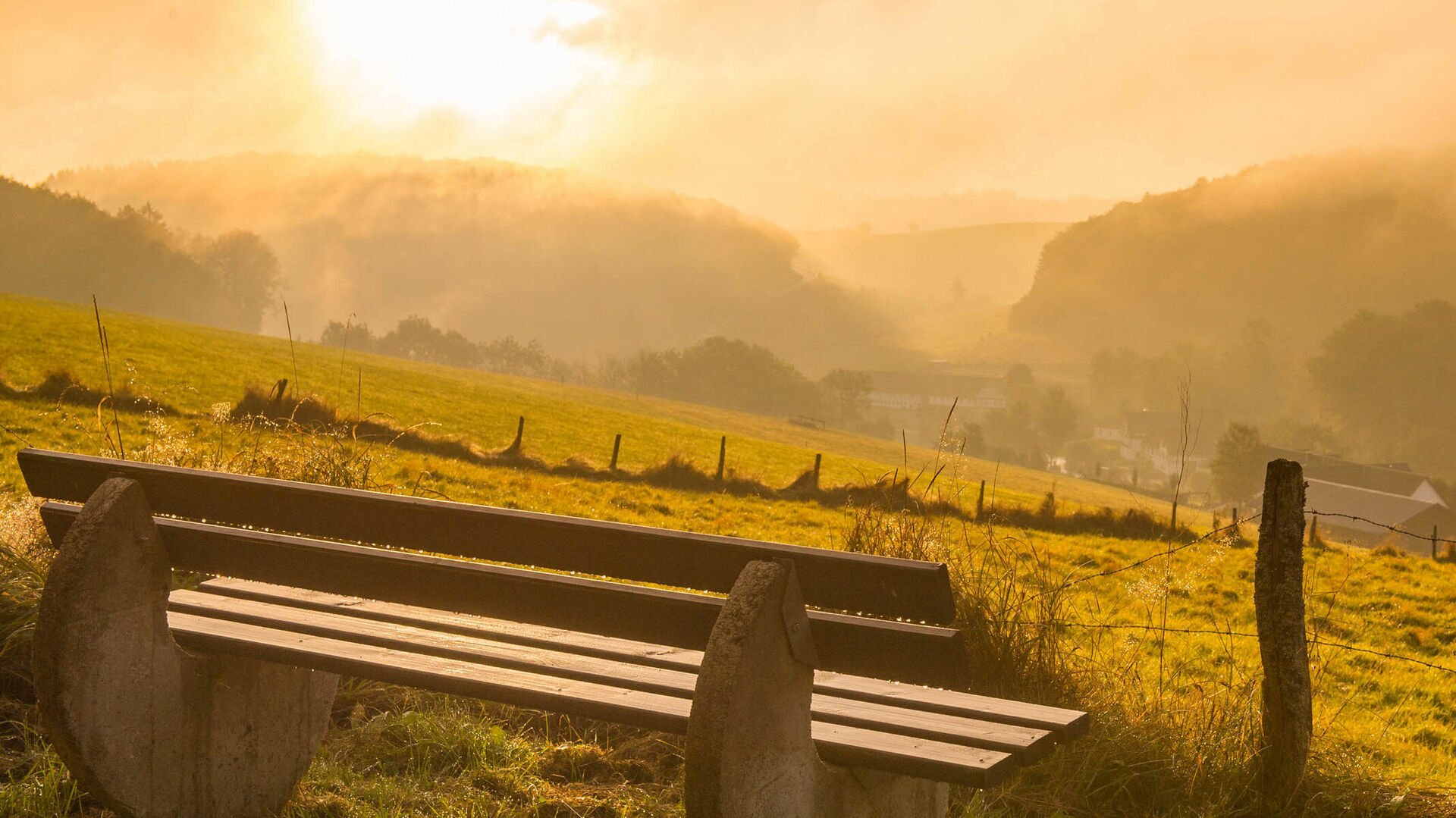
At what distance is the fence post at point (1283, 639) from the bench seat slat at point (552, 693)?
2238 mm

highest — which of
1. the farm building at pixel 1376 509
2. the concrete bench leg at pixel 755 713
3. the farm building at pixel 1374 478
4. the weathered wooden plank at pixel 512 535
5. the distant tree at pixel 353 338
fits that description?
the distant tree at pixel 353 338

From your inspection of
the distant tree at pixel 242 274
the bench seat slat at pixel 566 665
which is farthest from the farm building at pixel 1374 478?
the distant tree at pixel 242 274

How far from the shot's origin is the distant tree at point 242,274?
4631 inches

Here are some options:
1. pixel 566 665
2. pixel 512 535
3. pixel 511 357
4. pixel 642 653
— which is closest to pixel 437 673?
pixel 566 665

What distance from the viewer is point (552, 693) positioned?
2.69 metres

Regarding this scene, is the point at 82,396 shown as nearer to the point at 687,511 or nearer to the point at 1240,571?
the point at 687,511

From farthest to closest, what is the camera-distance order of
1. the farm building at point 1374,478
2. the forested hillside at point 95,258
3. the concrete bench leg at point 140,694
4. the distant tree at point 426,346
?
the distant tree at point 426,346 → the forested hillside at point 95,258 → the farm building at point 1374,478 → the concrete bench leg at point 140,694

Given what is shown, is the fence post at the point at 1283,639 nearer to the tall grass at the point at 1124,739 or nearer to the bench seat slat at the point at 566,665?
the tall grass at the point at 1124,739

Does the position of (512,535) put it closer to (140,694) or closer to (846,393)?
(140,694)

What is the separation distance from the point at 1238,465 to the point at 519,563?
353 feet

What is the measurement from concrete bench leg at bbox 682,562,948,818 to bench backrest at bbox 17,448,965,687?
0.40 feet

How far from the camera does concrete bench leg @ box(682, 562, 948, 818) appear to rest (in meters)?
2.13

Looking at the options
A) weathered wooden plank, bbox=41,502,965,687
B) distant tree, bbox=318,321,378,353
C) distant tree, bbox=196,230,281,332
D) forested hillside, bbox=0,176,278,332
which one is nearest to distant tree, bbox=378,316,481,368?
distant tree, bbox=318,321,378,353

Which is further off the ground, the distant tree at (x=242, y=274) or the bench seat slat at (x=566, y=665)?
the distant tree at (x=242, y=274)
